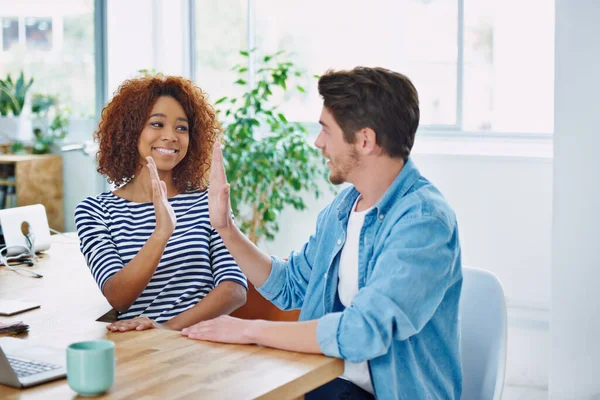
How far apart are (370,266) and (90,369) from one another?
26.1 inches

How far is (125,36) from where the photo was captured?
489cm

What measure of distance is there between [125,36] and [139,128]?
2881 mm

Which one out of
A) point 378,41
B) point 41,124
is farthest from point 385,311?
point 41,124

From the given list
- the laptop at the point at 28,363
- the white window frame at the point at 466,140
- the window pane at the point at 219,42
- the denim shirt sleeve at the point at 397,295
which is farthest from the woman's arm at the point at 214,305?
the window pane at the point at 219,42

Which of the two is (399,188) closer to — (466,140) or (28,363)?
(28,363)

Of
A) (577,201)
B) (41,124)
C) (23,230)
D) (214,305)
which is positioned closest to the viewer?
(214,305)

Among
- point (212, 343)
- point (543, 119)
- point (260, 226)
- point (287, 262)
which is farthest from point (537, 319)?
point (212, 343)

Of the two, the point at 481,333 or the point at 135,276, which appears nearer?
the point at 481,333

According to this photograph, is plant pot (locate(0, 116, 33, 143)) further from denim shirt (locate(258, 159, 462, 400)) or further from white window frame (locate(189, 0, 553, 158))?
denim shirt (locate(258, 159, 462, 400))

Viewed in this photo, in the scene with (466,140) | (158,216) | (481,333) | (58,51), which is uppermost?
(58,51)

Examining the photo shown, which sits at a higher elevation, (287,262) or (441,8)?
(441,8)

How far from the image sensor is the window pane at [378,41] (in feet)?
14.8

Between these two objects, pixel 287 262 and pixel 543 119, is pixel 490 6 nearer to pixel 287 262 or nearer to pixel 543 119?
pixel 543 119

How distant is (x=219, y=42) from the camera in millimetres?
5121
